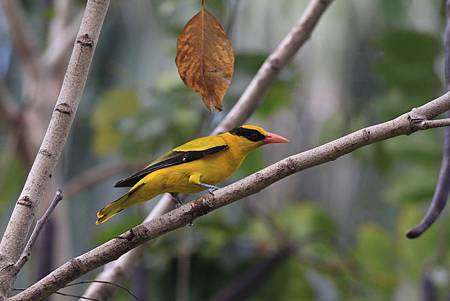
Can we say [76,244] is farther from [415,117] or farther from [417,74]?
[415,117]

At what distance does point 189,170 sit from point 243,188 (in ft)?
2.26

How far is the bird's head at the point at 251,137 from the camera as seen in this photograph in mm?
2246

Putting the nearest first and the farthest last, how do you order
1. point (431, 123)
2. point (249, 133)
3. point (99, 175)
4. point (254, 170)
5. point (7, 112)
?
point (431, 123) < point (249, 133) < point (254, 170) < point (7, 112) < point (99, 175)

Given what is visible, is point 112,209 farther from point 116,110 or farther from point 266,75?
point 116,110

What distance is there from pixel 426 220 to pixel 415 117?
309 mm

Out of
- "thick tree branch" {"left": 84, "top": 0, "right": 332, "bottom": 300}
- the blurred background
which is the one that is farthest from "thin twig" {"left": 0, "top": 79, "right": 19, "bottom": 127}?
"thick tree branch" {"left": 84, "top": 0, "right": 332, "bottom": 300}

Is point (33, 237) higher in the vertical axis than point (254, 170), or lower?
lower

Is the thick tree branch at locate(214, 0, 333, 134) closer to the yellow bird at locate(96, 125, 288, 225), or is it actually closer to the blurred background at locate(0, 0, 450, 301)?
the yellow bird at locate(96, 125, 288, 225)

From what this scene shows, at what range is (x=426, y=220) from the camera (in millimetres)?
→ 1605

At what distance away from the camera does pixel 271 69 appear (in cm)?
234

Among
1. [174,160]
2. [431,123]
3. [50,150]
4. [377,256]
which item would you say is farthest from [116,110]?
[431,123]

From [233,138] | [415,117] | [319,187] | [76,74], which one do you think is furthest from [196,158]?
[319,187]

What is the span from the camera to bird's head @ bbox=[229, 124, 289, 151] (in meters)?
2.25

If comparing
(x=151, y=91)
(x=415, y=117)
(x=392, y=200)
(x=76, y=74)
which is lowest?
(x=392, y=200)
